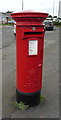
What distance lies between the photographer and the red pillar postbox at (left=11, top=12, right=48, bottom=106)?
2.92 meters

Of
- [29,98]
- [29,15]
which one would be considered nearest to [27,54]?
[29,15]

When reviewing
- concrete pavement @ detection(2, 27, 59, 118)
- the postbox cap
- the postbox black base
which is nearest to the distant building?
concrete pavement @ detection(2, 27, 59, 118)

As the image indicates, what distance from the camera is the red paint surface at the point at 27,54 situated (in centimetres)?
291

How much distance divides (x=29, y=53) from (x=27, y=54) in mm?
40

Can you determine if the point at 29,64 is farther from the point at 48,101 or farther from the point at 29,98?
the point at 48,101

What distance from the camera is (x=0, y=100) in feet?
12.0

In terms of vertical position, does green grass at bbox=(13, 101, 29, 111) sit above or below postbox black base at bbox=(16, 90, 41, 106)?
below

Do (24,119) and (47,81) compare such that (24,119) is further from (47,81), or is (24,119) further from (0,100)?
(47,81)

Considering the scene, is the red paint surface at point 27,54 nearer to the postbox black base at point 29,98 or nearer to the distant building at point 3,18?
the postbox black base at point 29,98

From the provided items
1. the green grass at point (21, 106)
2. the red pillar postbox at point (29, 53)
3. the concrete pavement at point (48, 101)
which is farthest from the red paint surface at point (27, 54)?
the concrete pavement at point (48, 101)

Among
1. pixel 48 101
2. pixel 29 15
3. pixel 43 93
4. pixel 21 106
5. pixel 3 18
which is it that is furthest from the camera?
pixel 3 18

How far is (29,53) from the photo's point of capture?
306 cm

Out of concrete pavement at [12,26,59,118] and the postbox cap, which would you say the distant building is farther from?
the postbox cap

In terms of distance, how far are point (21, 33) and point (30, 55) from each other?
1.38 feet
